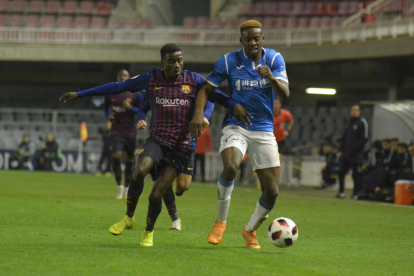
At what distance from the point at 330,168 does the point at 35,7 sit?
20191 millimetres

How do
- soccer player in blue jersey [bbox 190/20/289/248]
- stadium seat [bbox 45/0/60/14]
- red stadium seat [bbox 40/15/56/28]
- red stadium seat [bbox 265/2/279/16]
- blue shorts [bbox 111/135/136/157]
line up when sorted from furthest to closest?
stadium seat [bbox 45/0/60/14] < red stadium seat [bbox 40/15/56/28] < red stadium seat [bbox 265/2/279/16] < blue shorts [bbox 111/135/136/157] < soccer player in blue jersey [bbox 190/20/289/248]

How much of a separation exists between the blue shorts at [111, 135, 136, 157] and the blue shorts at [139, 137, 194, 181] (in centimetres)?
581

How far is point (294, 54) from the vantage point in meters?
28.9

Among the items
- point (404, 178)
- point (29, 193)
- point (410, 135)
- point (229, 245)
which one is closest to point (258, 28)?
point (229, 245)

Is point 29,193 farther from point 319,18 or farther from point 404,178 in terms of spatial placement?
point 319,18

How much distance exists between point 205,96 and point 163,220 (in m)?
3.15

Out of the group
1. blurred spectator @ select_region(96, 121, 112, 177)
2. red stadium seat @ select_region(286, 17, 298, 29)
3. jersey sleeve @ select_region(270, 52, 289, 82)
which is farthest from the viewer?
red stadium seat @ select_region(286, 17, 298, 29)

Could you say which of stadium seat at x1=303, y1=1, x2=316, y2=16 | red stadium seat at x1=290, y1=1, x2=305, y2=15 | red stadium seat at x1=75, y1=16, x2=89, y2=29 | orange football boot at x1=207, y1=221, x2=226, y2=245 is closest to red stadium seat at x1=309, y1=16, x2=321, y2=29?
stadium seat at x1=303, y1=1, x2=316, y2=16

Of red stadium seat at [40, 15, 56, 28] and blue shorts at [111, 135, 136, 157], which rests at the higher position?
red stadium seat at [40, 15, 56, 28]

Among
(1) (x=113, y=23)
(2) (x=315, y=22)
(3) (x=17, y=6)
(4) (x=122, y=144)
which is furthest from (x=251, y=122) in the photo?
(3) (x=17, y=6)

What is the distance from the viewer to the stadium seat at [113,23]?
3378cm

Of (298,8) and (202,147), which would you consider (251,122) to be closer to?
(202,147)

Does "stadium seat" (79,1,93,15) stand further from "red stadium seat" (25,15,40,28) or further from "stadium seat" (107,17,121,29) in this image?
"red stadium seat" (25,15,40,28)

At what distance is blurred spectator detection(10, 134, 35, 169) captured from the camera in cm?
2672
